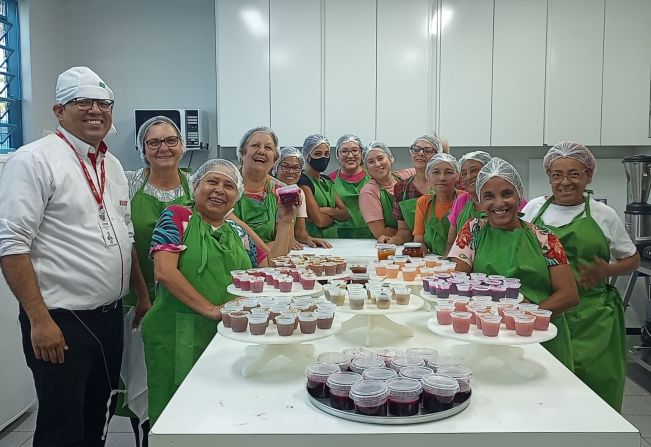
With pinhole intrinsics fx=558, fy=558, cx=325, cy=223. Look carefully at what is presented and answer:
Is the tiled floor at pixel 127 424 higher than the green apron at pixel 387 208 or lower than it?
lower

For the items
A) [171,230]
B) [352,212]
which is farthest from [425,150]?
[171,230]

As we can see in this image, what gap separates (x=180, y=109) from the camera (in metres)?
5.55

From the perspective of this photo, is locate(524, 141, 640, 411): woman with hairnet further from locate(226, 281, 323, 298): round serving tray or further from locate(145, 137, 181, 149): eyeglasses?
locate(145, 137, 181, 149): eyeglasses

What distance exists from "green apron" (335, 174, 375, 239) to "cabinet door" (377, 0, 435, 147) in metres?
1.30

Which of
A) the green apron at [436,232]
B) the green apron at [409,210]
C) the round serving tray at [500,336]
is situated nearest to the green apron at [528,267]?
the round serving tray at [500,336]

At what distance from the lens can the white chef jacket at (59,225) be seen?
199cm

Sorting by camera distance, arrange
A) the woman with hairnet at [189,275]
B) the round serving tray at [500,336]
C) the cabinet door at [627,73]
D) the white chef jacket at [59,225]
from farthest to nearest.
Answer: the cabinet door at [627,73] → the woman with hairnet at [189,275] → the white chef jacket at [59,225] → the round serving tray at [500,336]

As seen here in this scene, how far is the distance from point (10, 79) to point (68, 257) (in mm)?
3493

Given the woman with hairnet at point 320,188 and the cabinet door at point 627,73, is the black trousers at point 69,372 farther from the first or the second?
the cabinet door at point 627,73

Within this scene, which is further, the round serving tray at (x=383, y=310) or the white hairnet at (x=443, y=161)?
the white hairnet at (x=443, y=161)

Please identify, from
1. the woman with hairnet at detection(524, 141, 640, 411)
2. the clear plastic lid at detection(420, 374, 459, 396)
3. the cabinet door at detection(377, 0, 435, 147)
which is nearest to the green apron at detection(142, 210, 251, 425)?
the clear plastic lid at detection(420, 374, 459, 396)

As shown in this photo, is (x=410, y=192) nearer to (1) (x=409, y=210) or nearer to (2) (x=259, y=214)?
(1) (x=409, y=210)

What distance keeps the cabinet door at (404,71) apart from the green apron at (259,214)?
7.71 ft

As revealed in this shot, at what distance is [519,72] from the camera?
507cm
